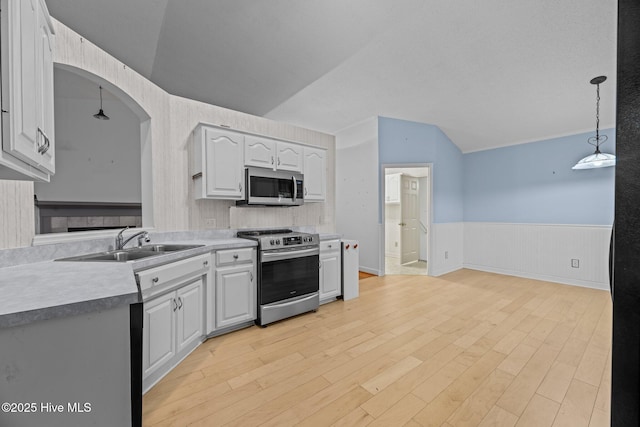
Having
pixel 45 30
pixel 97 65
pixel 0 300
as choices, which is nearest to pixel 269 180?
pixel 97 65

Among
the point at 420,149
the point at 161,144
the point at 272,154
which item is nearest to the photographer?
the point at 161,144

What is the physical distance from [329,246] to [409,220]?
3529mm

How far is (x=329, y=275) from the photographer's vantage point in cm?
338

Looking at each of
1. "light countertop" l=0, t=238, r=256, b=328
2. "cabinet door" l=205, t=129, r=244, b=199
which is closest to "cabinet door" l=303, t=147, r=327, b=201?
"cabinet door" l=205, t=129, r=244, b=199

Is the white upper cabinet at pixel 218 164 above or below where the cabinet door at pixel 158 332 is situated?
above

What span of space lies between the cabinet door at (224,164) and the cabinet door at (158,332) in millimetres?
1206

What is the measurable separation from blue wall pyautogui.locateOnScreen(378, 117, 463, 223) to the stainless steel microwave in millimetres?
2028

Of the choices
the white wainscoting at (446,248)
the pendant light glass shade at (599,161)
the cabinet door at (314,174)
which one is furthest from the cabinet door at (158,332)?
the pendant light glass shade at (599,161)

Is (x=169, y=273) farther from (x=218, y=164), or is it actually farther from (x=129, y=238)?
(x=218, y=164)

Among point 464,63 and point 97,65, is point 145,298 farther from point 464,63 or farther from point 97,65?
point 464,63

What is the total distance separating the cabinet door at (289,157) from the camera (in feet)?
10.6

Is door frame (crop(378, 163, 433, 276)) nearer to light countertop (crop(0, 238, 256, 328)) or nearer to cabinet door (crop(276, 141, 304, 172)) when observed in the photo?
cabinet door (crop(276, 141, 304, 172))

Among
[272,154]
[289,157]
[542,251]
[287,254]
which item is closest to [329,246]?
[287,254]

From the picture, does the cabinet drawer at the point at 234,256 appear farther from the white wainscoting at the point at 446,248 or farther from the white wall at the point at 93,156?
the white wainscoting at the point at 446,248
